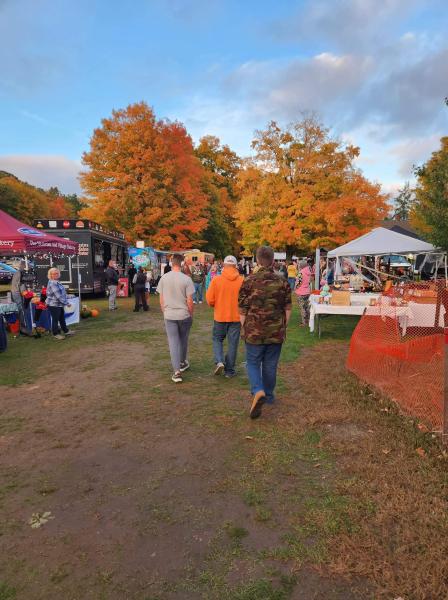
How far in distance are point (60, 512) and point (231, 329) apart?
11.8ft

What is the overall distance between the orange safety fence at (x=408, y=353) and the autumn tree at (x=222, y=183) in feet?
118

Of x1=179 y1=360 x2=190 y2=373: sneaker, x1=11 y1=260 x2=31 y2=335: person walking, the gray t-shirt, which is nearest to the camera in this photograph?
the gray t-shirt

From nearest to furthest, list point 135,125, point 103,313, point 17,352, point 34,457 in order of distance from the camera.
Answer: point 34,457, point 17,352, point 103,313, point 135,125

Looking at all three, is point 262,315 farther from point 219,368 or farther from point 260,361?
point 219,368

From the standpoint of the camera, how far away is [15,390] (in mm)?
5824

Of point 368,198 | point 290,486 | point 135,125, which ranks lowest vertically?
point 290,486

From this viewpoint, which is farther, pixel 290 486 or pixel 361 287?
Answer: pixel 361 287

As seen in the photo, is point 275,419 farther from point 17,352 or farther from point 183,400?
point 17,352

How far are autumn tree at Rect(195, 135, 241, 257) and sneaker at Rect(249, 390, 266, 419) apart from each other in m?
38.2

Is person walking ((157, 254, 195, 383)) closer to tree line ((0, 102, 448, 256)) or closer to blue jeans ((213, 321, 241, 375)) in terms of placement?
blue jeans ((213, 321, 241, 375))

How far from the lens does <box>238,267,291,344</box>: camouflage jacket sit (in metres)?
4.57

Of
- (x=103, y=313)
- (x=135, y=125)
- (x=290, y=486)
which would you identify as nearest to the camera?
(x=290, y=486)

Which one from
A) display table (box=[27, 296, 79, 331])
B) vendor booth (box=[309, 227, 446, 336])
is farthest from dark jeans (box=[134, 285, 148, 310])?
vendor booth (box=[309, 227, 446, 336])

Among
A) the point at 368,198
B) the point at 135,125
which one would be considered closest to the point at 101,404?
the point at 368,198
